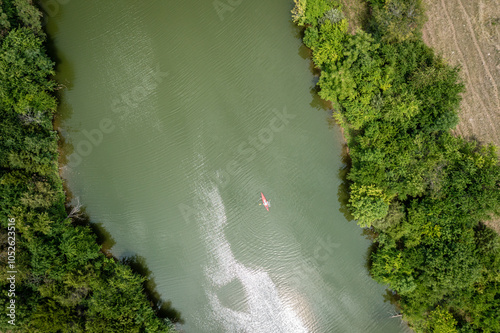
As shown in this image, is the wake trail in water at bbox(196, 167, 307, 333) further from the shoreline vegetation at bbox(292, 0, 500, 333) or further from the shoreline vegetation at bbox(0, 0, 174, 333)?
the shoreline vegetation at bbox(292, 0, 500, 333)

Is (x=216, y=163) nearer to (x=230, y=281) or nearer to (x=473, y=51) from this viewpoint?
(x=230, y=281)

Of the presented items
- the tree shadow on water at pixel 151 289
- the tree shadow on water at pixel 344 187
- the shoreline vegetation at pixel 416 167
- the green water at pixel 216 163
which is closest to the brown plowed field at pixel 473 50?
the shoreline vegetation at pixel 416 167

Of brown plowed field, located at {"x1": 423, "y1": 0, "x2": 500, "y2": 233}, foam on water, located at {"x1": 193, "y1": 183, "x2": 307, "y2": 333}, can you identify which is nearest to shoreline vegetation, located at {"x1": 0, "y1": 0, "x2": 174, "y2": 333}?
foam on water, located at {"x1": 193, "y1": 183, "x2": 307, "y2": 333}

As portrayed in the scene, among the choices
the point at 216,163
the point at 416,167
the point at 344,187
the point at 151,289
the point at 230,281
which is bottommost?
the point at 416,167

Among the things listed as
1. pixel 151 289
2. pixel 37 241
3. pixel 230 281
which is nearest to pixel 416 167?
pixel 230 281

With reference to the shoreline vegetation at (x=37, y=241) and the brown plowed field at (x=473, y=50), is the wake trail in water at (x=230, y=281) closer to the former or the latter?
the shoreline vegetation at (x=37, y=241)
